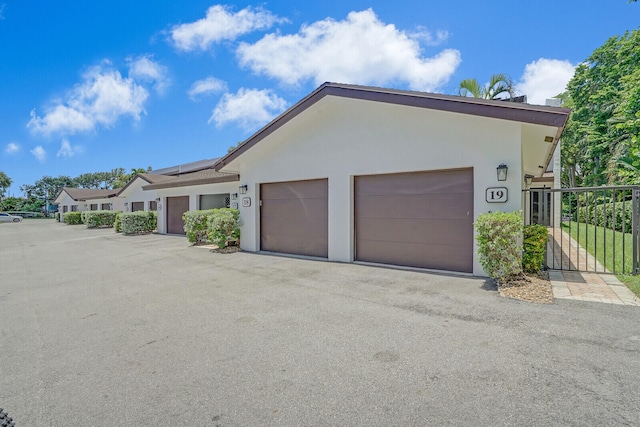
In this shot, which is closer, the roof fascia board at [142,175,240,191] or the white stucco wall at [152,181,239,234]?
the roof fascia board at [142,175,240,191]

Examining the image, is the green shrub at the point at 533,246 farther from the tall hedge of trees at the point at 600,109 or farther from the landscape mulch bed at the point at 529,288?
the tall hedge of trees at the point at 600,109

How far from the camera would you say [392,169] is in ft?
25.9

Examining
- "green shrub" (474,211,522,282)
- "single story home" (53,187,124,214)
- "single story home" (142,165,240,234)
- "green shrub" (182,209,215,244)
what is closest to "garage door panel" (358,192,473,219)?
"green shrub" (474,211,522,282)

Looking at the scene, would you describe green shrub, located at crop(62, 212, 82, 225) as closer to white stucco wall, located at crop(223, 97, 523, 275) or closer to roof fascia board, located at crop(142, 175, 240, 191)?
roof fascia board, located at crop(142, 175, 240, 191)

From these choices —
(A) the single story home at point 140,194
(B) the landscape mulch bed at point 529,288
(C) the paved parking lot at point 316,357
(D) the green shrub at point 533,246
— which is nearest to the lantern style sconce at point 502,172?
(D) the green shrub at point 533,246

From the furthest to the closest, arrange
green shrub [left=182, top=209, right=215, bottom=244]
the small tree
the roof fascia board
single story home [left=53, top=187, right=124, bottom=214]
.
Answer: the small tree < single story home [left=53, top=187, right=124, bottom=214] < the roof fascia board < green shrub [left=182, top=209, right=215, bottom=244]

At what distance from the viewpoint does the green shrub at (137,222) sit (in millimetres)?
19031

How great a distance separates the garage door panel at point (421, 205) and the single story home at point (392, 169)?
23 mm

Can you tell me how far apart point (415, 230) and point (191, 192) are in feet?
43.0

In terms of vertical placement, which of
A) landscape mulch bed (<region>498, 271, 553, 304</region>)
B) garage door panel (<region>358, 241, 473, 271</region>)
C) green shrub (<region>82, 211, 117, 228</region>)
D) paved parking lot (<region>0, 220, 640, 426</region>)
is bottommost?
paved parking lot (<region>0, 220, 640, 426</region>)

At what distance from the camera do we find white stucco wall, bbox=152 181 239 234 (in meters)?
15.4

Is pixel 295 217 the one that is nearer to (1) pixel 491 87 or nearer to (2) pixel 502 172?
(2) pixel 502 172

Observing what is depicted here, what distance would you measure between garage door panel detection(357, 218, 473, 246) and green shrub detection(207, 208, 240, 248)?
4901mm

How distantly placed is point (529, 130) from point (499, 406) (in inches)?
240
